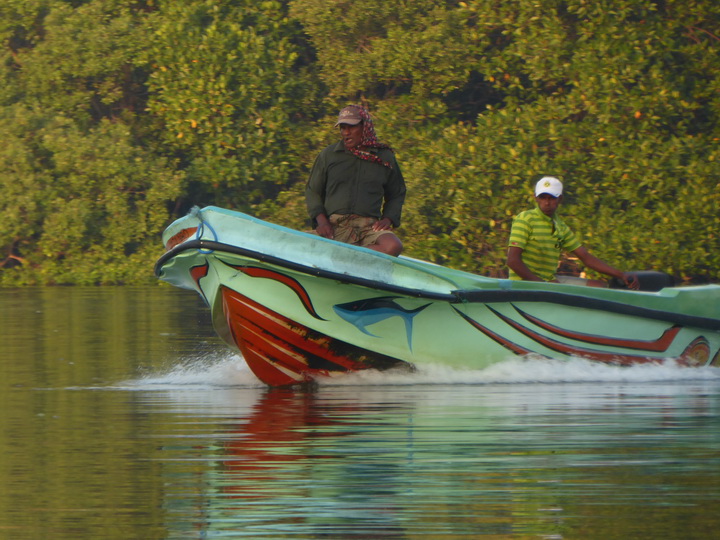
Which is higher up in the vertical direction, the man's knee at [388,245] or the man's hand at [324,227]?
the man's hand at [324,227]

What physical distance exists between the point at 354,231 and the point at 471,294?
794 mm

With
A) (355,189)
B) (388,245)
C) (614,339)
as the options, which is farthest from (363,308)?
(614,339)

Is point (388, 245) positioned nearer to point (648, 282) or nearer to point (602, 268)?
point (602, 268)

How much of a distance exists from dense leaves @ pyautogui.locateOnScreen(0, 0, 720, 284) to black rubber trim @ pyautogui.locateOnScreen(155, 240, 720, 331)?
9536 mm

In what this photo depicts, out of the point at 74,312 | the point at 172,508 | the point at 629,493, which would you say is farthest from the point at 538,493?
the point at 74,312

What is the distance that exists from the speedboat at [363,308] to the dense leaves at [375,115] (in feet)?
32.4

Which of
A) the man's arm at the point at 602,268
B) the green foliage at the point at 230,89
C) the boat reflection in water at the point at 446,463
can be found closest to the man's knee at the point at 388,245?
the boat reflection in water at the point at 446,463

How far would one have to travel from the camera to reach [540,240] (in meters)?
9.13

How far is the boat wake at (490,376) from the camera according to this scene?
8883 mm

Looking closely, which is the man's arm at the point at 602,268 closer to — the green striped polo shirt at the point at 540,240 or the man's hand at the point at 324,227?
the green striped polo shirt at the point at 540,240

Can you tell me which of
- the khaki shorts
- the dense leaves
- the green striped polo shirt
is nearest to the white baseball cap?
the green striped polo shirt

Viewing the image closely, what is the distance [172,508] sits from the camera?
527 centimetres

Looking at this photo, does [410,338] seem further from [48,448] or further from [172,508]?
[172,508]

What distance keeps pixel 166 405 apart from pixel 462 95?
51.3 ft
